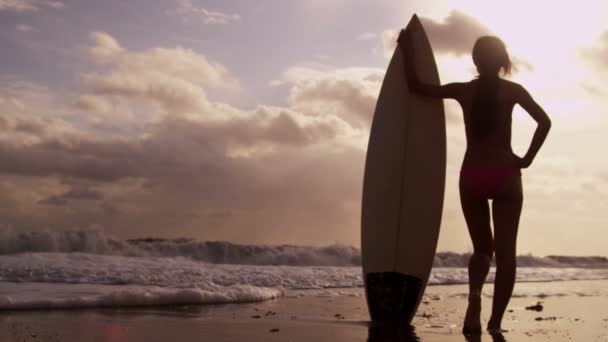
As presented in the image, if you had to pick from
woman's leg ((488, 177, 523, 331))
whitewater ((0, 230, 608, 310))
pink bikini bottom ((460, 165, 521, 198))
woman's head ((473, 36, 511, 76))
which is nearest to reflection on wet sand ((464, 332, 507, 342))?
woman's leg ((488, 177, 523, 331))

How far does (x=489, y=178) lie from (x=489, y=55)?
660 millimetres

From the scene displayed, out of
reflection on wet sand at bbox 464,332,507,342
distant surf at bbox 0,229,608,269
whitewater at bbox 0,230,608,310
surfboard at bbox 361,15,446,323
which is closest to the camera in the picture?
reflection on wet sand at bbox 464,332,507,342


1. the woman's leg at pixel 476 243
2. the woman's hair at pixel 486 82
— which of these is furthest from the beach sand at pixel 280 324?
the woman's hair at pixel 486 82

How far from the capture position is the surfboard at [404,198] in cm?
442

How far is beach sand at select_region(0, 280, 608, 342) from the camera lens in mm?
3656

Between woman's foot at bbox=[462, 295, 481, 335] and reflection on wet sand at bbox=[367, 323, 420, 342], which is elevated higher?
woman's foot at bbox=[462, 295, 481, 335]

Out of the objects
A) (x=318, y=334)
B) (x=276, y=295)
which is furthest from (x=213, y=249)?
(x=318, y=334)

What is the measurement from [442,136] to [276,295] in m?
3.23

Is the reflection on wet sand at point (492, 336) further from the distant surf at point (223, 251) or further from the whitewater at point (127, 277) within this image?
the distant surf at point (223, 251)

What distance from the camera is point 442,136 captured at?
447cm

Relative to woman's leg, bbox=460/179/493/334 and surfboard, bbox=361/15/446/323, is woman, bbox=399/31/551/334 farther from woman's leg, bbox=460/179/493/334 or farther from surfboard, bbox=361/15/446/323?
surfboard, bbox=361/15/446/323

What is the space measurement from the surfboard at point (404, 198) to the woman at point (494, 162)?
0.70m

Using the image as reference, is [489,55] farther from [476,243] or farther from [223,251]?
[223,251]

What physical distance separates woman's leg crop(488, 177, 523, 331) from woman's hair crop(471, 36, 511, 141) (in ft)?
1.08
